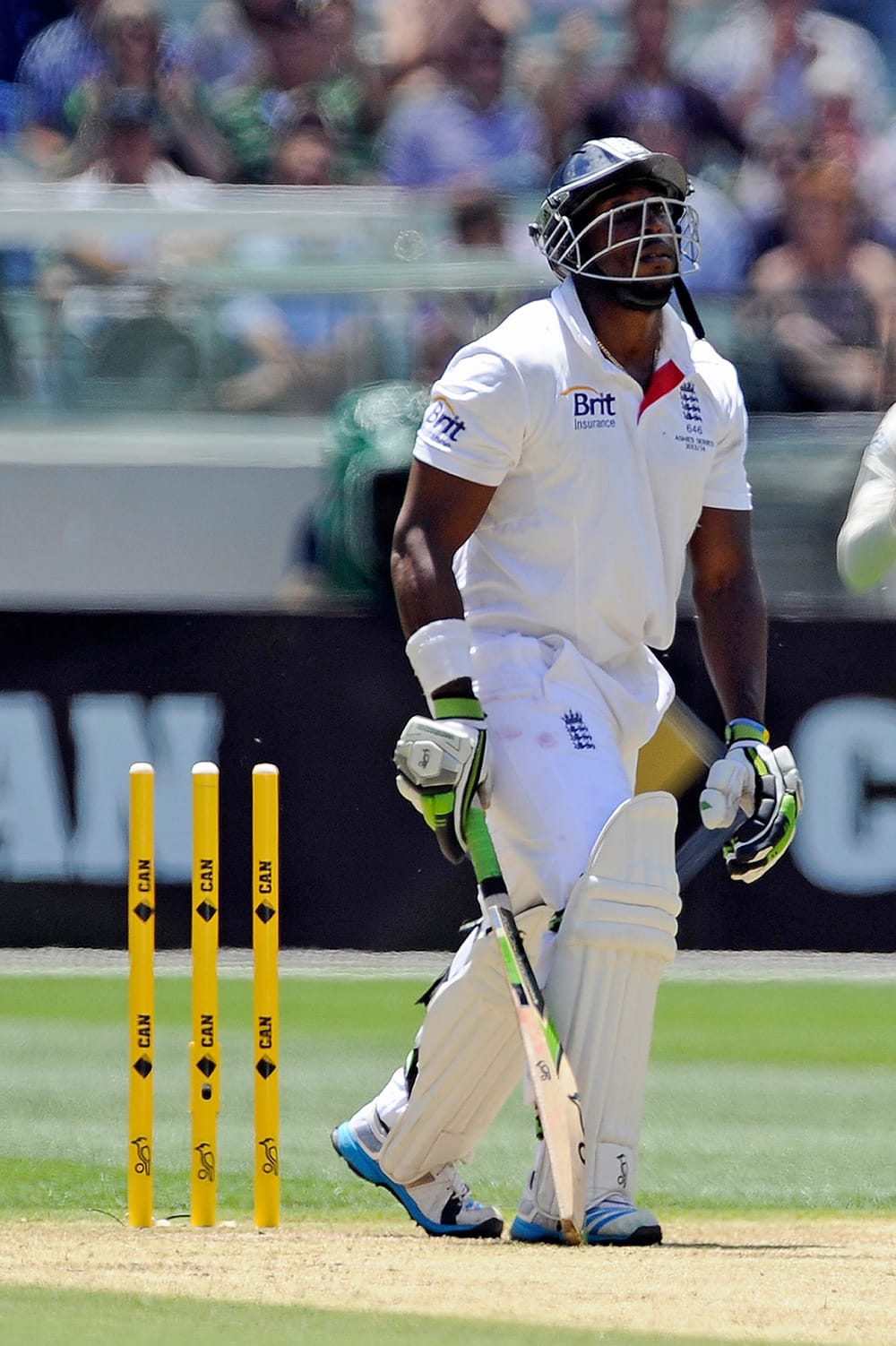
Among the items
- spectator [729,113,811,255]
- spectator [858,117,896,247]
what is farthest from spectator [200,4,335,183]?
spectator [858,117,896,247]

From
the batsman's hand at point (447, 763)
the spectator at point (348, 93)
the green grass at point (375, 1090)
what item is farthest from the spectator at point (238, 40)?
the batsman's hand at point (447, 763)

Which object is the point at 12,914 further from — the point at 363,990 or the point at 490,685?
the point at 490,685

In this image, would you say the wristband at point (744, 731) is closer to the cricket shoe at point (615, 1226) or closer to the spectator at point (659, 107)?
the cricket shoe at point (615, 1226)

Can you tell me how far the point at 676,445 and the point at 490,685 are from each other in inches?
24.3

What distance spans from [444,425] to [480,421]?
0.26 ft

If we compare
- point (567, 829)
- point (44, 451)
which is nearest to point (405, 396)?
point (44, 451)

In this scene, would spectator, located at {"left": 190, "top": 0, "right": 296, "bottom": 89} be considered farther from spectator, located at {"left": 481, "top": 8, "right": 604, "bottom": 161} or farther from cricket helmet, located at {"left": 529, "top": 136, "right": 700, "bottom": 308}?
cricket helmet, located at {"left": 529, "top": 136, "right": 700, "bottom": 308}

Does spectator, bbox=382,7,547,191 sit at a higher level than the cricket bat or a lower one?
higher

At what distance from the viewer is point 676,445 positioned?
184 inches

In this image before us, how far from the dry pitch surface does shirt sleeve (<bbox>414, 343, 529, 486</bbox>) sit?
1.47m

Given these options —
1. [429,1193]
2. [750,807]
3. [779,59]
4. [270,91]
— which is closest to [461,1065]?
[429,1193]

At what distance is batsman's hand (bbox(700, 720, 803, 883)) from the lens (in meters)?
4.66

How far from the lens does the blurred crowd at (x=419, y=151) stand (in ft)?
31.7

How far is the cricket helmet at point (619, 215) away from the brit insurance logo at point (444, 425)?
0.43 m
